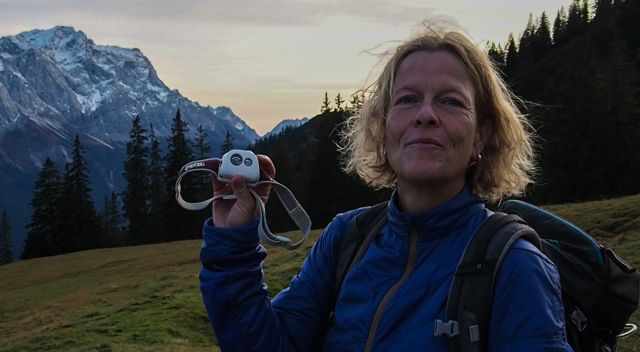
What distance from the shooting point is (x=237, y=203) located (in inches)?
118

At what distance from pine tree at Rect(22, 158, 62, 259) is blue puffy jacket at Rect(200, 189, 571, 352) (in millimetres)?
68261

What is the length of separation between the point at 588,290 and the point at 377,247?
882 mm

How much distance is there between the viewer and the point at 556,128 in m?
64.1

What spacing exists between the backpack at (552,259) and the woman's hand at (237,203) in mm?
461

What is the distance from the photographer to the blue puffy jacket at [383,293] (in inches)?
94.5

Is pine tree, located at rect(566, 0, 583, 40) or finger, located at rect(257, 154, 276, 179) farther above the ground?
pine tree, located at rect(566, 0, 583, 40)

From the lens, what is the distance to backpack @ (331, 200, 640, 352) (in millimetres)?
2428

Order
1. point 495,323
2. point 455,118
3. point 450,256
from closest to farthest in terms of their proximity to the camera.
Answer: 1. point 495,323
2. point 450,256
3. point 455,118

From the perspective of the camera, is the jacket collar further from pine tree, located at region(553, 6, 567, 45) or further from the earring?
pine tree, located at region(553, 6, 567, 45)

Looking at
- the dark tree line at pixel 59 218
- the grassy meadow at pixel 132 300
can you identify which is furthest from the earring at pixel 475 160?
the dark tree line at pixel 59 218

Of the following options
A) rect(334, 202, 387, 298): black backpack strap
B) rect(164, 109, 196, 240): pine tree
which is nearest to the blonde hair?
rect(334, 202, 387, 298): black backpack strap

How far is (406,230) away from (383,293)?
284mm

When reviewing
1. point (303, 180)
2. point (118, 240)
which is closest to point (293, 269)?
point (303, 180)

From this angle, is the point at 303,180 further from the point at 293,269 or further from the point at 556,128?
the point at 293,269
